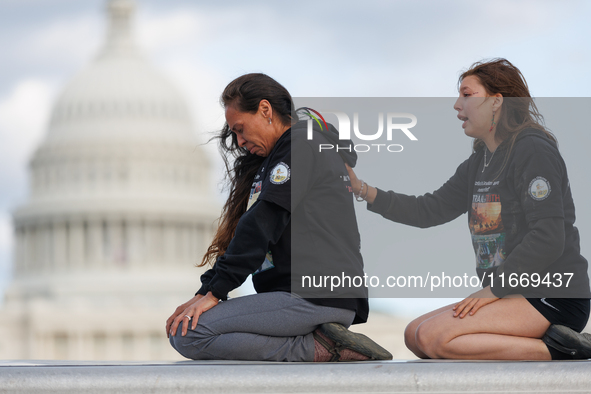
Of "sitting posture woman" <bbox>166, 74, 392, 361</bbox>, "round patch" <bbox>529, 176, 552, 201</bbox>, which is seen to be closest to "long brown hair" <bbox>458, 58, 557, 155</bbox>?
"round patch" <bbox>529, 176, 552, 201</bbox>

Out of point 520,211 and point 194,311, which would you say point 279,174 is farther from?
point 520,211

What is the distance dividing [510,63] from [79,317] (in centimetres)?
5310

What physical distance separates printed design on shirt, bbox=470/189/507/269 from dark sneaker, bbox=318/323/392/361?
0.55 metres

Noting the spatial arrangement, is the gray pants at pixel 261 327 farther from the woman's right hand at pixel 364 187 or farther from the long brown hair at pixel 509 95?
the long brown hair at pixel 509 95

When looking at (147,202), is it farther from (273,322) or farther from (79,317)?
(273,322)

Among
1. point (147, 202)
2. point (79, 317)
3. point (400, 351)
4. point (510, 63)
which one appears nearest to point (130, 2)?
point (147, 202)

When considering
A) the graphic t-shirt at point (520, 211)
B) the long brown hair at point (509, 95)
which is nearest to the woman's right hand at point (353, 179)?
the graphic t-shirt at point (520, 211)

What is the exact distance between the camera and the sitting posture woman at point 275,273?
344 cm

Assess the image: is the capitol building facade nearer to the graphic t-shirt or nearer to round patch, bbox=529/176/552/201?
the graphic t-shirt

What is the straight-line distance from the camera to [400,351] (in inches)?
2051

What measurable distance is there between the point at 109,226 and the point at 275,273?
181 feet

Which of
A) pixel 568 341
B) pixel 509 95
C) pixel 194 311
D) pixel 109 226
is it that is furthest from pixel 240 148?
pixel 109 226

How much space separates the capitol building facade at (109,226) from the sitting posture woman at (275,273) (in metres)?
50.4

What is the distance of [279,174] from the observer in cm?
348
